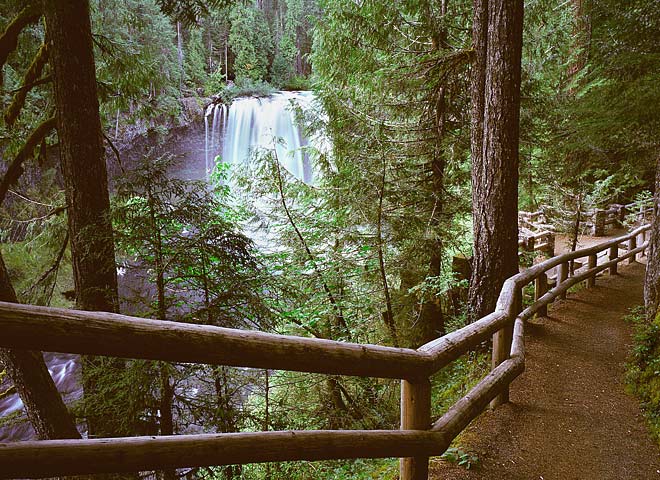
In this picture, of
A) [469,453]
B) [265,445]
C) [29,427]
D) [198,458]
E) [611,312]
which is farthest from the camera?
[29,427]

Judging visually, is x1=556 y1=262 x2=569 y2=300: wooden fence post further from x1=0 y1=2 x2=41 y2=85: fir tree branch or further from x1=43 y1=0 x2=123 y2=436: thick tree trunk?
x1=0 y1=2 x2=41 y2=85: fir tree branch

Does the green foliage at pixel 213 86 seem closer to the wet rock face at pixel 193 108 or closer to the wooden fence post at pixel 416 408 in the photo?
the wet rock face at pixel 193 108

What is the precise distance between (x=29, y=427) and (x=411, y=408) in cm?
1091

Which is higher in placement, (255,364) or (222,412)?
(255,364)

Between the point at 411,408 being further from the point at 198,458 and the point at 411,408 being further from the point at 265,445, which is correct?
the point at 198,458

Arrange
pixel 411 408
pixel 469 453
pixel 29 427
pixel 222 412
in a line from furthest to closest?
pixel 29 427 → pixel 222 412 → pixel 469 453 → pixel 411 408

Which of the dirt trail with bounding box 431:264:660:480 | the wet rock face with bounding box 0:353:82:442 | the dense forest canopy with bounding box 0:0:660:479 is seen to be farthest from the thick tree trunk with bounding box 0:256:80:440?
the wet rock face with bounding box 0:353:82:442

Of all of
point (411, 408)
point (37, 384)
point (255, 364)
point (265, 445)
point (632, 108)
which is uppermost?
point (632, 108)

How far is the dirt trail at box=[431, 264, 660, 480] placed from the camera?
351 cm

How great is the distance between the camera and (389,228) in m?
8.02

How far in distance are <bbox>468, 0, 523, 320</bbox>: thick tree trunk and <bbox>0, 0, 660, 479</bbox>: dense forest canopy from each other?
0.03 meters

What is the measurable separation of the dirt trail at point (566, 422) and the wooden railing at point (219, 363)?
956 mm

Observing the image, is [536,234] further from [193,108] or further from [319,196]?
[193,108]

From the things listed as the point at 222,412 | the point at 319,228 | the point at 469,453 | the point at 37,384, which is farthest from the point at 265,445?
the point at 319,228
